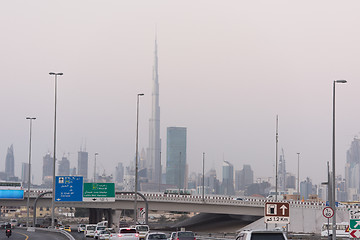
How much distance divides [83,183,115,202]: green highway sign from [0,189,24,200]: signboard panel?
75.4ft

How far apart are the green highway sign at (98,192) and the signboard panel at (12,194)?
23.0 meters

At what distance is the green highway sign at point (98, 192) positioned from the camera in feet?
314

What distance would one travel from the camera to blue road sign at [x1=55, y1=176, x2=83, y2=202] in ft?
299

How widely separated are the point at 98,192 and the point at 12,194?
24.2 meters

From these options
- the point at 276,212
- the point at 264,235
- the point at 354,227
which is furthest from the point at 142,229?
the point at 264,235

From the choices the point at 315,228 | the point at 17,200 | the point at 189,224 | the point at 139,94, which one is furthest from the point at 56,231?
the point at 189,224

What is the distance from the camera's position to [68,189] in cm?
9175

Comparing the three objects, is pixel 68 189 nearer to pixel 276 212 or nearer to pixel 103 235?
pixel 103 235

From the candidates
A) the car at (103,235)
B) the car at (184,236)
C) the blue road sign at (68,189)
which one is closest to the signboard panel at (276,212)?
the car at (184,236)

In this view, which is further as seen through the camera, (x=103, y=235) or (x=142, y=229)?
(x=103, y=235)

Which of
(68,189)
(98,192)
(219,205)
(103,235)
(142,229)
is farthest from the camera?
(219,205)

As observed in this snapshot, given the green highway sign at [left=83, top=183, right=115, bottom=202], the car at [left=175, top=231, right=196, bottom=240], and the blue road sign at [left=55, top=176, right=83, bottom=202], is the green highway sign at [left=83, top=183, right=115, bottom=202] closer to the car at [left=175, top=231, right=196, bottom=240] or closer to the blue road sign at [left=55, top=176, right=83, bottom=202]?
the blue road sign at [left=55, top=176, right=83, bottom=202]

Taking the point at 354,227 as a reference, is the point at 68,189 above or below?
below

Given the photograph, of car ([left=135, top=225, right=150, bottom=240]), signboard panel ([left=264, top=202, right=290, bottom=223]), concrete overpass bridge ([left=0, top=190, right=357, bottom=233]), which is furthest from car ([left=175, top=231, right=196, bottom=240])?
concrete overpass bridge ([left=0, top=190, right=357, bottom=233])
